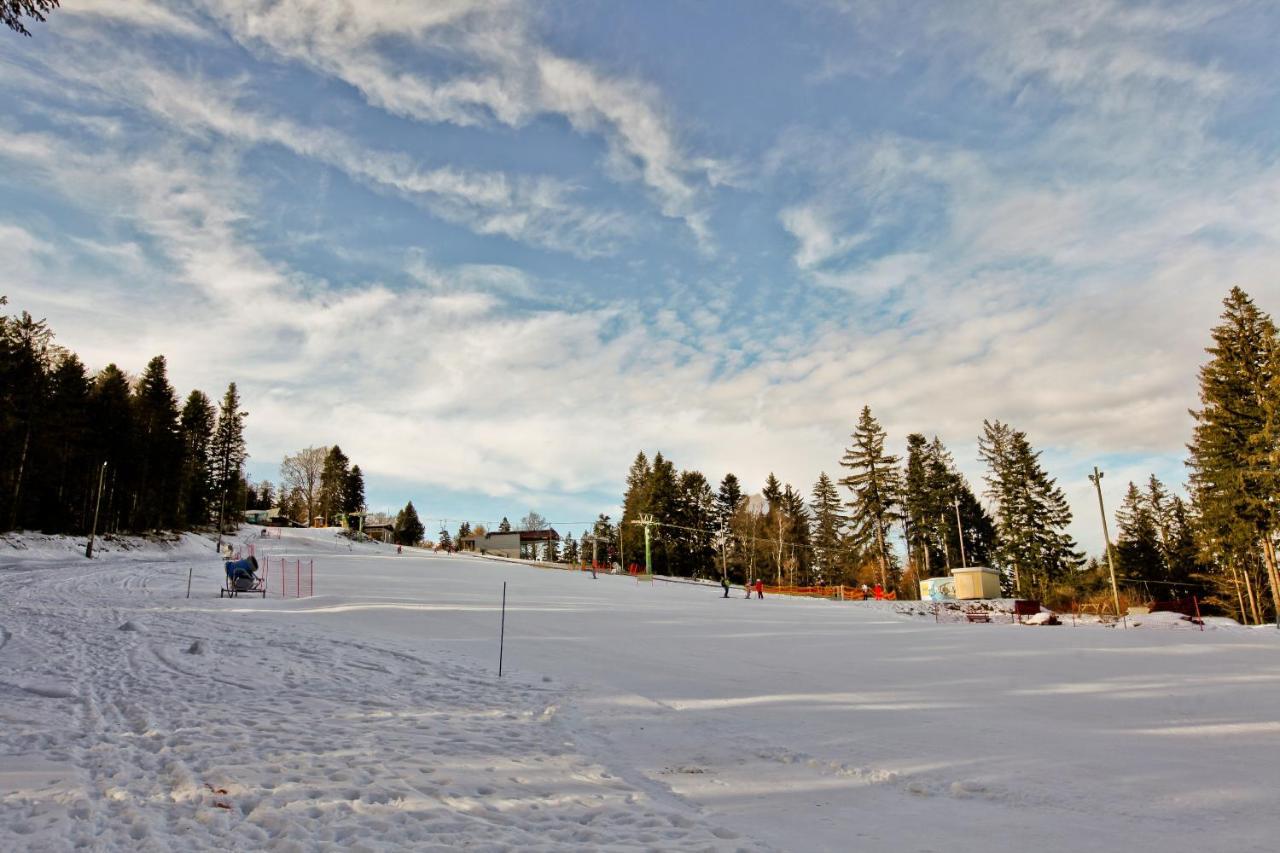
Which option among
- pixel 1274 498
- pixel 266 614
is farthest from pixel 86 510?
pixel 1274 498

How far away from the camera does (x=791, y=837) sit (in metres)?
5.65

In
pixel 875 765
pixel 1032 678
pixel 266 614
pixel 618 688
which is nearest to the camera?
pixel 875 765

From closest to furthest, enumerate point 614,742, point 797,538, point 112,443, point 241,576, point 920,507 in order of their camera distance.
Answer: point 614,742, point 241,576, point 112,443, point 920,507, point 797,538

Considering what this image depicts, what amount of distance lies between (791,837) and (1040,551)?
6982 centimetres

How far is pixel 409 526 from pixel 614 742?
131288mm

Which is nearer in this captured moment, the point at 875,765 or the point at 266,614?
the point at 875,765

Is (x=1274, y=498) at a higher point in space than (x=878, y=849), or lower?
higher

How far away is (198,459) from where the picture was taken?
264 feet

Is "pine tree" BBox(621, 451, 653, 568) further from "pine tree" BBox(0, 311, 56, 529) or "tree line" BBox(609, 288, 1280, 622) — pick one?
"pine tree" BBox(0, 311, 56, 529)

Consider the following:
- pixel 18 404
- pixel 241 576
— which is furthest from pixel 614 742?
pixel 18 404

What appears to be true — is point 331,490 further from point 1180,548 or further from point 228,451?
point 1180,548

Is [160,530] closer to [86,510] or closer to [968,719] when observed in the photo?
[86,510]

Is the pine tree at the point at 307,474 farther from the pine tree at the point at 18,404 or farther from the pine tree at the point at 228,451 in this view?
the pine tree at the point at 18,404

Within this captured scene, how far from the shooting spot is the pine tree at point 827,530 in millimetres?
89062
